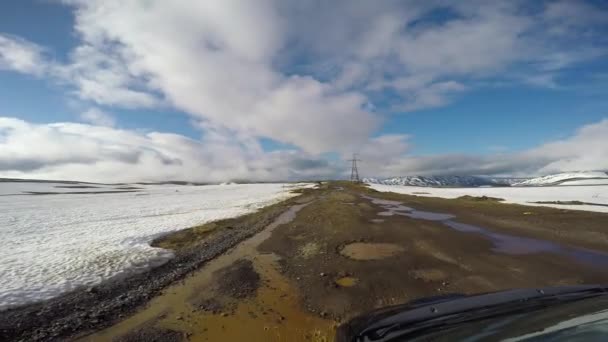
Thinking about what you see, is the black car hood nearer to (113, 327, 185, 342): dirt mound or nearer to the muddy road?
the muddy road

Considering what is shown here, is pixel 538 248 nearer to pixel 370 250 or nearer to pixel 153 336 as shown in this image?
pixel 370 250

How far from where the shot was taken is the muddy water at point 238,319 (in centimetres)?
739

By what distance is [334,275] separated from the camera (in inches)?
455

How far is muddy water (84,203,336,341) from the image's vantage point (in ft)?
24.2

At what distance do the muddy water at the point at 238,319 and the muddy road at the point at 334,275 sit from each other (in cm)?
3

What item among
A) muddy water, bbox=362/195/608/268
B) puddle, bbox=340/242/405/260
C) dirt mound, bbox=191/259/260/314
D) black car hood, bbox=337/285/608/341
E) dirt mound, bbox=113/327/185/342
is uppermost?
black car hood, bbox=337/285/608/341

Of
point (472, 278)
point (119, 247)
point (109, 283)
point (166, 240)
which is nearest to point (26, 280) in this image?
point (109, 283)

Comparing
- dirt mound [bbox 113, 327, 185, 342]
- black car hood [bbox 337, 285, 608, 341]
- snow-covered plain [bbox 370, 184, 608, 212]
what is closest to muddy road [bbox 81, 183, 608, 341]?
dirt mound [bbox 113, 327, 185, 342]

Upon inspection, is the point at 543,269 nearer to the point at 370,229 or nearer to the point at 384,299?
the point at 384,299

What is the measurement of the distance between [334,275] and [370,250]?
474 cm

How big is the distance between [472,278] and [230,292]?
941 centimetres

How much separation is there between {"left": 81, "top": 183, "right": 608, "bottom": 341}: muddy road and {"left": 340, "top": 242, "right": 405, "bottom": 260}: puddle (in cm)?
5

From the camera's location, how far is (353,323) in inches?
166

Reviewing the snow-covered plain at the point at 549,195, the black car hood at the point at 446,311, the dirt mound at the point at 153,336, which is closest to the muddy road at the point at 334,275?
the dirt mound at the point at 153,336
